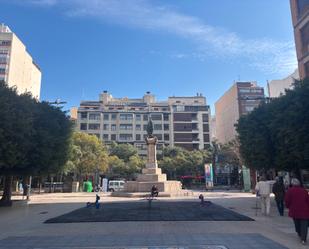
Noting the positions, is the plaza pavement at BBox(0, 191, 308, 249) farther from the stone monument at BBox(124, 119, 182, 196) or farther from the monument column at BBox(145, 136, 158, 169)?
the monument column at BBox(145, 136, 158, 169)

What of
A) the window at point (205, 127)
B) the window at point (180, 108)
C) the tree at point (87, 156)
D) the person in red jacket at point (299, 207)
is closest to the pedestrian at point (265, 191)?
the person in red jacket at point (299, 207)

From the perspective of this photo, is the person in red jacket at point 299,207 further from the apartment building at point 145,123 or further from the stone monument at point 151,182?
the apartment building at point 145,123

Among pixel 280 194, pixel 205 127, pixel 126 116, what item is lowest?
pixel 280 194

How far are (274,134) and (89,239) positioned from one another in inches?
567

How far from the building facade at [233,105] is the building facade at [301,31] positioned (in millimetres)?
53721

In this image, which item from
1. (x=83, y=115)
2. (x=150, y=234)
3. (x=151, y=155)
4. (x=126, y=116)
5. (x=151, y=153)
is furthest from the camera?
(x=126, y=116)

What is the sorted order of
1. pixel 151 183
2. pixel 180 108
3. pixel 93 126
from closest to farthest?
pixel 151 183 < pixel 93 126 < pixel 180 108

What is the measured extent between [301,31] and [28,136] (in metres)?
24.9

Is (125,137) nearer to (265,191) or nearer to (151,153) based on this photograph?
(151,153)

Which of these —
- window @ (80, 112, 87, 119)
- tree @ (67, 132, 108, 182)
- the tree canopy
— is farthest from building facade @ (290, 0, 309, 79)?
window @ (80, 112, 87, 119)

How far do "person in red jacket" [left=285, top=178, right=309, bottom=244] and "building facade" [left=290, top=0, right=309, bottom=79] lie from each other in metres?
21.4

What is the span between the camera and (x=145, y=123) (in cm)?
9519

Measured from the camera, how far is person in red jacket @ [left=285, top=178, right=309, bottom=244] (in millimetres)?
8336

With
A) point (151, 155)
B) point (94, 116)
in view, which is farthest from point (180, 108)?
point (151, 155)
